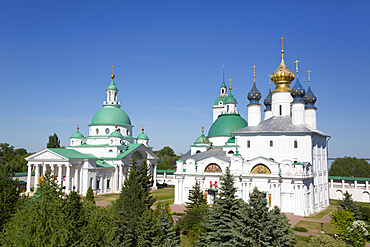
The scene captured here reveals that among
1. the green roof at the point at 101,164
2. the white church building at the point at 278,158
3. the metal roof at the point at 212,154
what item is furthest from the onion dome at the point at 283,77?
the green roof at the point at 101,164

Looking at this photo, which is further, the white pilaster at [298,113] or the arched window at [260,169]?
the white pilaster at [298,113]

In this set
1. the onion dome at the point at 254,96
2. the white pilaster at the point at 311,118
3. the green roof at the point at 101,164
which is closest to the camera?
the white pilaster at the point at 311,118

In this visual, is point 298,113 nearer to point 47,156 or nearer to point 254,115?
point 254,115

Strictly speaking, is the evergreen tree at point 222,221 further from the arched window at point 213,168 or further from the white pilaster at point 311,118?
the white pilaster at point 311,118

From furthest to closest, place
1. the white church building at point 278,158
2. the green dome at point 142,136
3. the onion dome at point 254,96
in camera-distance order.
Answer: the green dome at point 142,136, the onion dome at point 254,96, the white church building at point 278,158

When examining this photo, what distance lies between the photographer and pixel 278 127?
→ 3750 centimetres

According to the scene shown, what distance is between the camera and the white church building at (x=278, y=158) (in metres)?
34.1

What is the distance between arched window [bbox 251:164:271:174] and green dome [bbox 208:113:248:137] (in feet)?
35.9

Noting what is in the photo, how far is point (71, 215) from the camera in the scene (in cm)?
1789

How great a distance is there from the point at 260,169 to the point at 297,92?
416 inches

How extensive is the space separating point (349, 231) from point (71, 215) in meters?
17.3

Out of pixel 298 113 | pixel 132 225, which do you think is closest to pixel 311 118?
pixel 298 113

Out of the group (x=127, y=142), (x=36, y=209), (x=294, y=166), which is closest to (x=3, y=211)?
(x=36, y=209)

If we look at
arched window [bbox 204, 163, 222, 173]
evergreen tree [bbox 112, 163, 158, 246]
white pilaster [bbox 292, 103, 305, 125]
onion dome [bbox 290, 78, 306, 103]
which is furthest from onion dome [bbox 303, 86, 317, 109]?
evergreen tree [bbox 112, 163, 158, 246]
